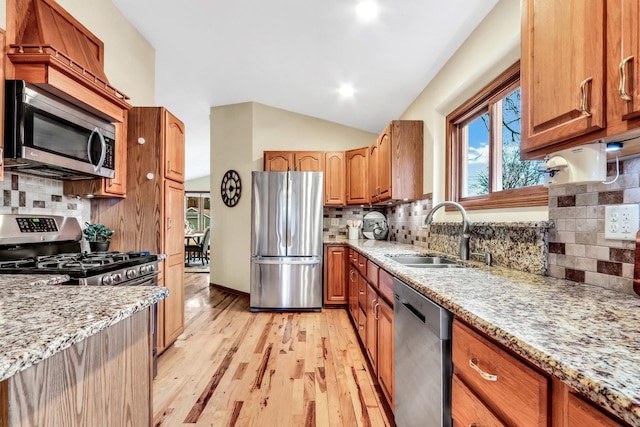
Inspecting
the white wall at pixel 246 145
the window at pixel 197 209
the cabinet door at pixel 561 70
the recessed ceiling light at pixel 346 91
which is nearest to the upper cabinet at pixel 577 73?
the cabinet door at pixel 561 70

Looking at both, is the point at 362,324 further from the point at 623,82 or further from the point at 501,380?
the point at 623,82

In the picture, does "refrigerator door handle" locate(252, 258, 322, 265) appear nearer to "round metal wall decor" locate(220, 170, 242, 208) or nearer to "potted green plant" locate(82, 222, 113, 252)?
"round metal wall decor" locate(220, 170, 242, 208)

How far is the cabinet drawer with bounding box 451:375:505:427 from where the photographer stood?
2.60 feet

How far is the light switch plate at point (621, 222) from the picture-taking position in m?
1.00

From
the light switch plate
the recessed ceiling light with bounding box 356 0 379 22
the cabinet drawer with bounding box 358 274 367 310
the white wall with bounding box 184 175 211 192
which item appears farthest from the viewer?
the white wall with bounding box 184 175 211 192

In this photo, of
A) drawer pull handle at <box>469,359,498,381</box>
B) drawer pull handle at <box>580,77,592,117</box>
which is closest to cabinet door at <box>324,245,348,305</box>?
drawer pull handle at <box>469,359,498,381</box>

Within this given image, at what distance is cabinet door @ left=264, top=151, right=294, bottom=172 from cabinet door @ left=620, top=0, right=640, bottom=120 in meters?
3.58

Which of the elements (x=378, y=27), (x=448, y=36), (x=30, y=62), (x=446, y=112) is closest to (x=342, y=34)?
(x=378, y=27)

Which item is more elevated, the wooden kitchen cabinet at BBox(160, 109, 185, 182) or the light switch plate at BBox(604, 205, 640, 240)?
the wooden kitchen cabinet at BBox(160, 109, 185, 182)

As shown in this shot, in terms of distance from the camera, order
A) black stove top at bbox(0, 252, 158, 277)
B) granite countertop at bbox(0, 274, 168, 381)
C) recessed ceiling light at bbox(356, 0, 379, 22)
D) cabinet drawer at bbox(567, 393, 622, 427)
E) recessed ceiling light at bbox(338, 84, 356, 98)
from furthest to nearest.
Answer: recessed ceiling light at bbox(338, 84, 356, 98) → recessed ceiling light at bbox(356, 0, 379, 22) → black stove top at bbox(0, 252, 158, 277) → granite countertop at bbox(0, 274, 168, 381) → cabinet drawer at bbox(567, 393, 622, 427)

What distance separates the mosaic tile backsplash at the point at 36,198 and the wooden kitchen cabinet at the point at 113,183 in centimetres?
8

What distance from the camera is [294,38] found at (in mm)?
2695

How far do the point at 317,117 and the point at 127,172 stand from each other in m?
2.81

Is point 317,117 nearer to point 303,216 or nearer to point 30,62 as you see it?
point 303,216
